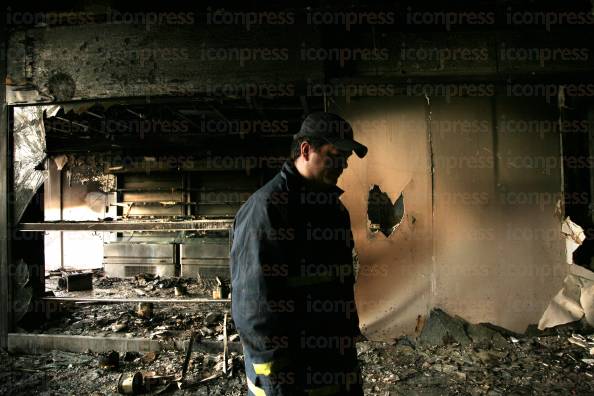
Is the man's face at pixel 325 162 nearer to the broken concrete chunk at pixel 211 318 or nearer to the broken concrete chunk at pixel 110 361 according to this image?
the broken concrete chunk at pixel 110 361

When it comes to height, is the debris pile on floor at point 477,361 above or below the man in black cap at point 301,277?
below

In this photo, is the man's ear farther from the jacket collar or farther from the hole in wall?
the hole in wall

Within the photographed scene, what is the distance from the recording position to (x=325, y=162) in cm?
159

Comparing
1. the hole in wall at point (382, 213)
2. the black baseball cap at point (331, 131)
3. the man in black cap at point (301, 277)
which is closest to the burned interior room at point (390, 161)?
the hole in wall at point (382, 213)

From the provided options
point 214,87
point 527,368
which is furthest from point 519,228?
point 214,87

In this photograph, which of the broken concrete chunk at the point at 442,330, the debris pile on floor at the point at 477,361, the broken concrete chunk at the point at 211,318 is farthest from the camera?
the broken concrete chunk at the point at 211,318

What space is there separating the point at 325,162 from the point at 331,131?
155mm

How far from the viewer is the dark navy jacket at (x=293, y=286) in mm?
1318

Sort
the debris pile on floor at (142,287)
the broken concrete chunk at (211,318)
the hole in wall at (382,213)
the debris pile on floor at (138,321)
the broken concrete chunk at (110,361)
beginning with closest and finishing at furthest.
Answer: the broken concrete chunk at (110,361)
the hole in wall at (382,213)
the debris pile on floor at (138,321)
the broken concrete chunk at (211,318)
the debris pile on floor at (142,287)

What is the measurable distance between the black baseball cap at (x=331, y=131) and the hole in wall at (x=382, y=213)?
6.30ft

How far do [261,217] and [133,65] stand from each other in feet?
10.0

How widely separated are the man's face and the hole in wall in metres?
1.98

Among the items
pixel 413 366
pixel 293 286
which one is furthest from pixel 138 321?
pixel 293 286

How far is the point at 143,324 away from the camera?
4129 mm
